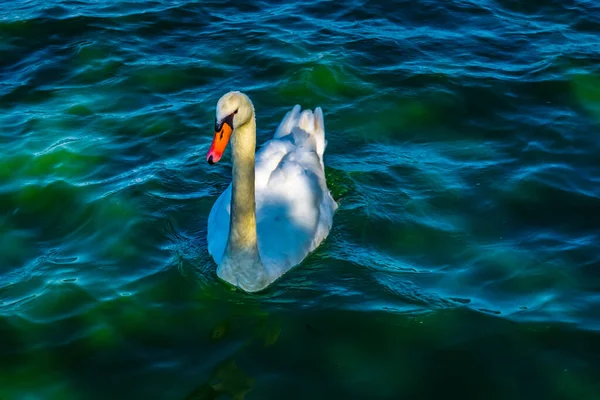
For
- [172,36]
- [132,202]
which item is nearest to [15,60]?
[172,36]

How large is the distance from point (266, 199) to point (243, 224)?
1.13 m

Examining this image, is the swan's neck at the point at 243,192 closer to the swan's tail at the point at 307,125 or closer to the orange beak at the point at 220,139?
the orange beak at the point at 220,139

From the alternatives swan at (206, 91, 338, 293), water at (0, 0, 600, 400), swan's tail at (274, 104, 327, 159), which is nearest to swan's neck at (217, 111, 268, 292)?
swan at (206, 91, 338, 293)

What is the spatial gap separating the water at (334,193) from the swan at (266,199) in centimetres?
22

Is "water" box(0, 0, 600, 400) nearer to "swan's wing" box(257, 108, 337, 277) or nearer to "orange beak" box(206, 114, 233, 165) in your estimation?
"swan's wing" box(257, 108, 337, 277)

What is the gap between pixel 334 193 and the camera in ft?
32.6

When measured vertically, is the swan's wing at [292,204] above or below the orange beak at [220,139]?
below

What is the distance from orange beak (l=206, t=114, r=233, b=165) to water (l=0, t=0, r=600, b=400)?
5.46 ft

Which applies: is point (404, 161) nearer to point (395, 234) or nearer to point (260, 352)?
point (395, 234)

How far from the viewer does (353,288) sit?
8234 millimetres

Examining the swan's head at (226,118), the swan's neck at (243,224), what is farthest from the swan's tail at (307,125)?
the swan's head at (226,118)

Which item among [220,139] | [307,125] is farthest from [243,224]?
[307,125]

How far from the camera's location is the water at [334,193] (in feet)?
24.1

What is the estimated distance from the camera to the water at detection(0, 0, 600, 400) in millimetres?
7336
